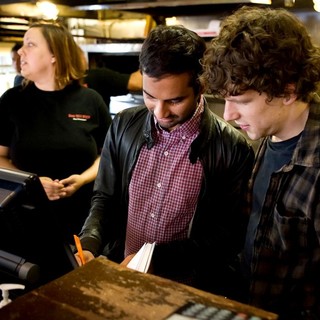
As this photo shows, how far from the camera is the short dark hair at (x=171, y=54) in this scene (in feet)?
4.25

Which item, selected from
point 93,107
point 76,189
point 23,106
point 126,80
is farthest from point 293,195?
point 126,80

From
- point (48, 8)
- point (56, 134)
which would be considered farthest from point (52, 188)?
point (48, 8)

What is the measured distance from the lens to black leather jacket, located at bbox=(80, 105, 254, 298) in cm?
132

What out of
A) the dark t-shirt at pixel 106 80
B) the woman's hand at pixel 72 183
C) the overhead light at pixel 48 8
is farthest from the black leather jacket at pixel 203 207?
the overhead light at pixel 48 8

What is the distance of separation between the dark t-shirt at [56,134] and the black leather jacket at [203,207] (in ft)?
1.64

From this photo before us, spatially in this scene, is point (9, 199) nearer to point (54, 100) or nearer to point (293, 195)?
point (293, 195)

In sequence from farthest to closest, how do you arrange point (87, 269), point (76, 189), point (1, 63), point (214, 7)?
point (1, 63), point (214, 7), point (76, 189), point (87, 269)

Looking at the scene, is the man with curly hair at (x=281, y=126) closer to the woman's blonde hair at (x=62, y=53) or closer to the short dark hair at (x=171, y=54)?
the short dark hair at (x=171, y=54)

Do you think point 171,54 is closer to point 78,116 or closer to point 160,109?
point 160,109

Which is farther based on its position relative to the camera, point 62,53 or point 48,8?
point 48,8

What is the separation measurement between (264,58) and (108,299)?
84 cm

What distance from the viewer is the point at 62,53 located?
80.6 inches

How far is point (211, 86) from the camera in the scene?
123cm

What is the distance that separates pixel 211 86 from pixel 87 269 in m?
0.75
